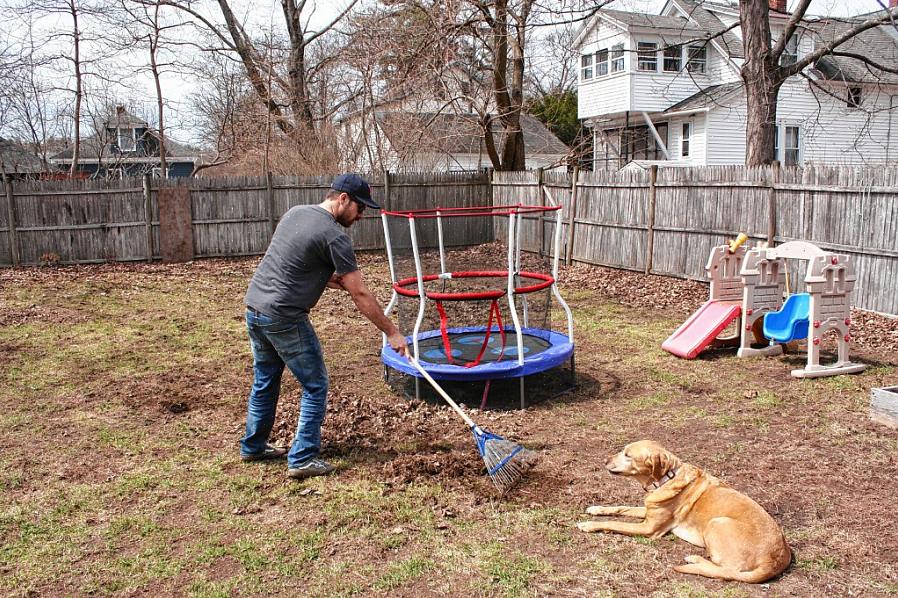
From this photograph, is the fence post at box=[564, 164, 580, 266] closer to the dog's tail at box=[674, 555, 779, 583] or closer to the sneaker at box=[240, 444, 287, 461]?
the sneaker at box=[240, 444, 287, 461]

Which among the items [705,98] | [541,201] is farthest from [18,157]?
[705,98]

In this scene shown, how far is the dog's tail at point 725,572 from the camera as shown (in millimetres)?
3277

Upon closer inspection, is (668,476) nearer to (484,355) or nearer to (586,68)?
(484,355)

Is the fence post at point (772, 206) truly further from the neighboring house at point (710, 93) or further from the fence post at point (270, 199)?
the neighboring house at point (710, 93)

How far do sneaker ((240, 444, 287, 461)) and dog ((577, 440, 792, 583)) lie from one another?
209 centimetres

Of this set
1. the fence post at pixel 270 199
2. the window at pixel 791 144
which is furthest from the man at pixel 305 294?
the window at pixel 791 144

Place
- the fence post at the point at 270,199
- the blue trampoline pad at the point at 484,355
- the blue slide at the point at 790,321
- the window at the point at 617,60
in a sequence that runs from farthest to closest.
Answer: the window at the point at 617,60, the fence post at the point at 270,199, the blue slide at the point at 790,321, the blue trampoline pad at the point at 484,355

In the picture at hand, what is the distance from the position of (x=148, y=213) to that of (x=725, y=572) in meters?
14.6

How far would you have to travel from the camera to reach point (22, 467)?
16.0ft

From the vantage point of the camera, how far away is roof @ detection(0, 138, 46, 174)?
25.0m

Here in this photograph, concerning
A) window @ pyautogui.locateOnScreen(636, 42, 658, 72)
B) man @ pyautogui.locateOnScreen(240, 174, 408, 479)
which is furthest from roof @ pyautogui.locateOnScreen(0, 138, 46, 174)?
man @ pyautogui.locateOnScreen(240, 174, 408, 479)

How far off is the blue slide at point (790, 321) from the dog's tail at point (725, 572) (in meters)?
4.12

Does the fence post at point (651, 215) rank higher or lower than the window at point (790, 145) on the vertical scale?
lower

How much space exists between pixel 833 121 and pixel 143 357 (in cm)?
2603
